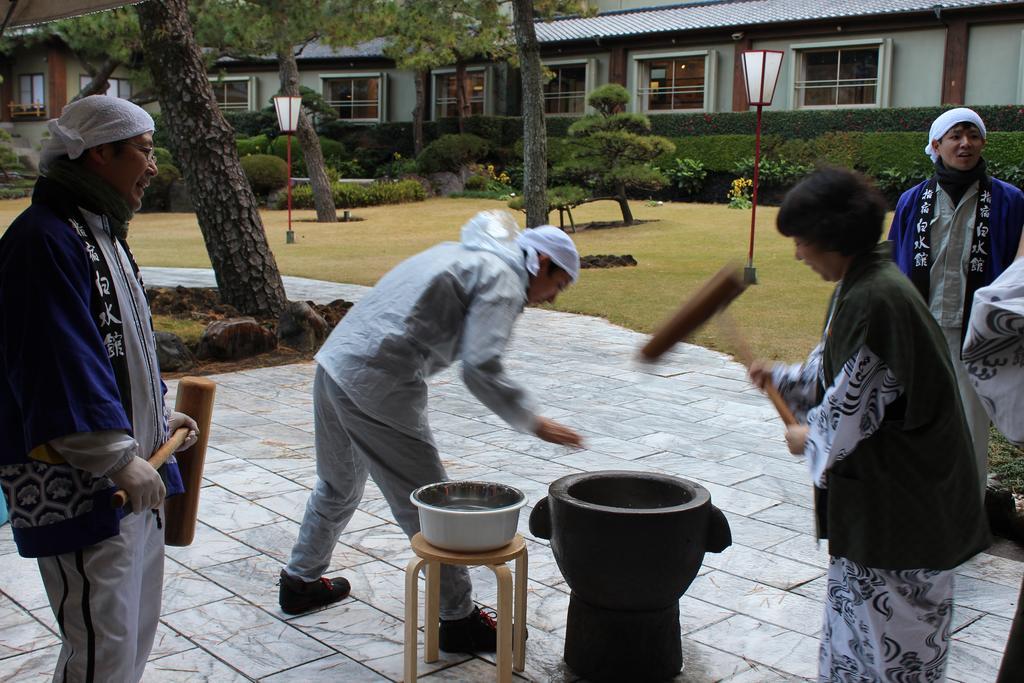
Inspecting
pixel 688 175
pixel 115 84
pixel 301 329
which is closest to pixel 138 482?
pixel 301 329

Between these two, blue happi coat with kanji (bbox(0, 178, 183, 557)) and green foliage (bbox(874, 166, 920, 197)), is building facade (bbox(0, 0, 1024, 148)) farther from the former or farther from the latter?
blue happi coat with kanji (bbox(0, 178, 183, 557))

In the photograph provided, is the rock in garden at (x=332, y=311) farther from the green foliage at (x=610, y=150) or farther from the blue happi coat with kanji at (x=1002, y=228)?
the green foliage at (x=610, y=150)

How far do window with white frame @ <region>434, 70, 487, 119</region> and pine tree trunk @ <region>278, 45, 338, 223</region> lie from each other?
10211mm

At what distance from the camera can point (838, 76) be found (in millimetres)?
28219

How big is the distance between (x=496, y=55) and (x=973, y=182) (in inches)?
1069

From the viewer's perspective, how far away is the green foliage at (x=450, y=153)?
30.0m

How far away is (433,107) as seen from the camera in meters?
35.3

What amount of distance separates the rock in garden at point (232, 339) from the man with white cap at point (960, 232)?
233 inches

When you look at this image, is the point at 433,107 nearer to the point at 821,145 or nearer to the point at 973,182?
the point at 821,145

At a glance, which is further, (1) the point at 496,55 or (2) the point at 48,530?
(1) the point at 496,55

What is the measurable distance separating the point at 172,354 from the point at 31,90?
109 feet

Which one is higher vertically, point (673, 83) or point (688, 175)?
point (673, 83)

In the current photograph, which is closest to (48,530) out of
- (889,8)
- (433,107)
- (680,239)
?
(680,239)

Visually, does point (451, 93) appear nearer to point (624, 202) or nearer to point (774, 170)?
point (774, 170)
